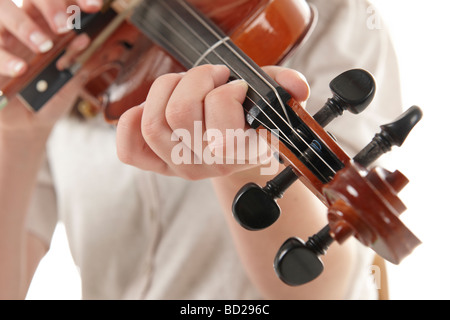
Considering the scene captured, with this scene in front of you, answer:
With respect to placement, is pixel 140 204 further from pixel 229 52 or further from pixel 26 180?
pixel 229 52

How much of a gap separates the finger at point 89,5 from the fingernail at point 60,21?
0.03 metres

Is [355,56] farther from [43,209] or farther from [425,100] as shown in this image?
[43,209]

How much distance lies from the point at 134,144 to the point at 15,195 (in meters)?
0.42

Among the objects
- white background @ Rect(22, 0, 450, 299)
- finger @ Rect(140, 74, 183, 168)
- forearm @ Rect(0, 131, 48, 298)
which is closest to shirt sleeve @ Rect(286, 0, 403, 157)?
white background @ Rect(22, 0, 450, 299)

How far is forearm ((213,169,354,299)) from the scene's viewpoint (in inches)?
17.5

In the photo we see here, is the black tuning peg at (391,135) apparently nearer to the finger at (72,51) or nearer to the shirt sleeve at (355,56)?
the shirt sleeve at (355,56)

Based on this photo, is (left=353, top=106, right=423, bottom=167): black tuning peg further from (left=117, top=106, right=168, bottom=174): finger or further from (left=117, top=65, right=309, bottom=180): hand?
(left=117, top=106, right=168, bottom=174): finger

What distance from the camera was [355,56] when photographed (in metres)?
0.57

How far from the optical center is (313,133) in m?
0.35

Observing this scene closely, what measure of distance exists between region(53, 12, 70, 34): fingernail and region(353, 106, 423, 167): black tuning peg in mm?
434

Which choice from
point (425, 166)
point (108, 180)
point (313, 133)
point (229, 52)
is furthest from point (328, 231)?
point (108, 180)

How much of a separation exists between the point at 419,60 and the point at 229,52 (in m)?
0.39

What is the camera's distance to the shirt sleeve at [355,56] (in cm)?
56
